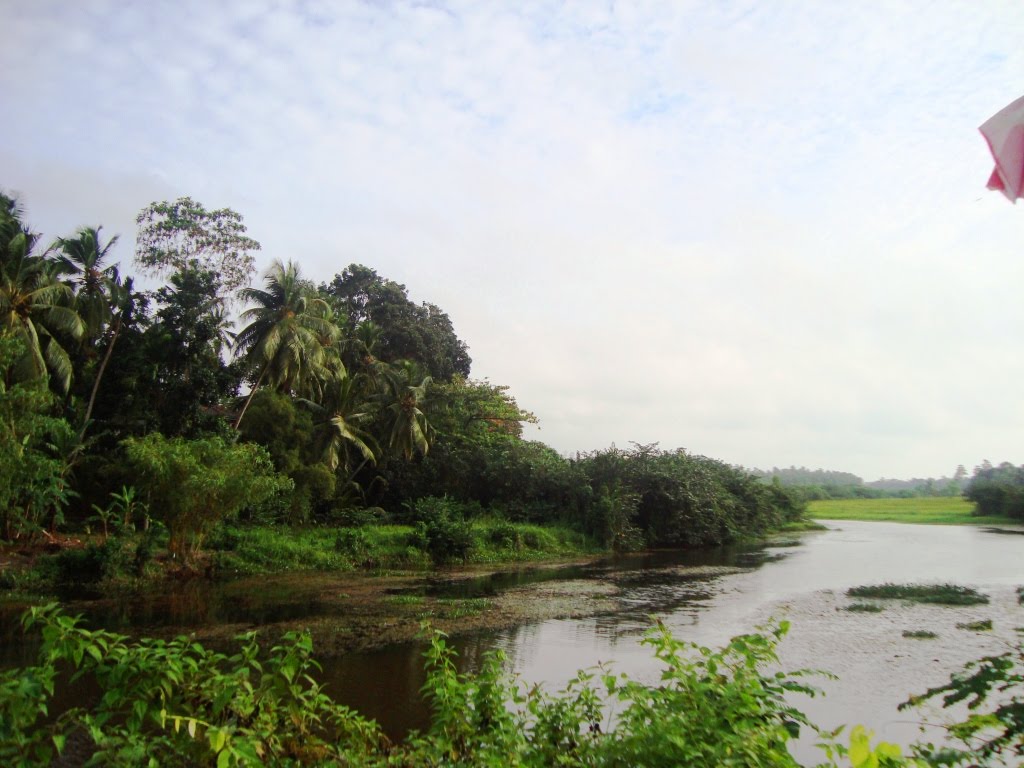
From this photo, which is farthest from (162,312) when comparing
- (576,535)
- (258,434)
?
(576,535)

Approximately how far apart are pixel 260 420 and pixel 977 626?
19.6 m

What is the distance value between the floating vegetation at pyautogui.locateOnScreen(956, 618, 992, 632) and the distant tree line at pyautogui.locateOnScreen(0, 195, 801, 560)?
49.1 ft

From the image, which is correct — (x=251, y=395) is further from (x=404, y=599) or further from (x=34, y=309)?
(x=404, y=599)

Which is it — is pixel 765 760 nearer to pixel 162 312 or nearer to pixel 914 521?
pixel 162 312

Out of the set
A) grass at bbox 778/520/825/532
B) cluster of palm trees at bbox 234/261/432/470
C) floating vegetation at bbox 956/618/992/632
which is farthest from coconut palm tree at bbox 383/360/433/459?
grass at bbox 778/520/825/532

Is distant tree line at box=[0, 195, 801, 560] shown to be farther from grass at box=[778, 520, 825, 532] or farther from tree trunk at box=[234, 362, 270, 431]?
grass at box=[778, 520, 825, 532]

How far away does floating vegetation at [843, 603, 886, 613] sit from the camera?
1496 centimetres

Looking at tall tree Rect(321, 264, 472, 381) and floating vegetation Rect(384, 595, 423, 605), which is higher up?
tall tree Rect(321, 264, 472, 381)

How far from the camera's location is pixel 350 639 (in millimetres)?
11031

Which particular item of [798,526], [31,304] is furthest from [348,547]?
[798,526]

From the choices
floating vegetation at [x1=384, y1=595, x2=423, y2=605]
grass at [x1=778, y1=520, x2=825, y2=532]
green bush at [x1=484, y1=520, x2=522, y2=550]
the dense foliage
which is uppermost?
the dense foliage

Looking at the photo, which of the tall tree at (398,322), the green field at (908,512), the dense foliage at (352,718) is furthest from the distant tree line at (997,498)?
the dense foliage at (352,718)

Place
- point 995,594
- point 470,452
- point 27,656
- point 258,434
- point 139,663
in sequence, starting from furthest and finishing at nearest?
point 470,452 < point 258,434 < point 995,594 < point 27,656 < point 139,663

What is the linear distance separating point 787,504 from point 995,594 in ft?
89.9
